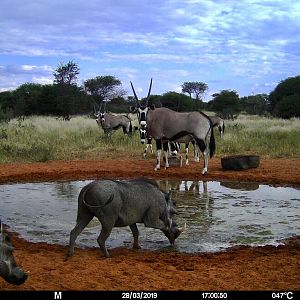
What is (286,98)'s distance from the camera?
4919cm

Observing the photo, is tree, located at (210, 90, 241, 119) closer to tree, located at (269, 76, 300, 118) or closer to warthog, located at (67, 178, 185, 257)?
tree, located at (269, 76, 300, 118)

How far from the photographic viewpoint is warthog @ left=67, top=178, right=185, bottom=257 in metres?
7.29

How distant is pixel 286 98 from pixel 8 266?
46451mm

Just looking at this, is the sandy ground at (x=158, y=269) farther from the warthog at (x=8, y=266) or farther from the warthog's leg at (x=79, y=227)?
the warthog at (x=8, y=266)

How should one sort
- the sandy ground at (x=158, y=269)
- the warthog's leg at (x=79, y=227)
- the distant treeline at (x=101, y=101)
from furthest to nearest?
the distant treeline at (x=101, y=101)
the warthog's leg at (x=79, y=227)
the sandy ground at (x=158, y=269)

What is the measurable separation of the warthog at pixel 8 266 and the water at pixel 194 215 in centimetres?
292

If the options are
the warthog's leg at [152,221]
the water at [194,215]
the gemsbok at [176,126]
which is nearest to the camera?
the warthog's leg at [152,221]

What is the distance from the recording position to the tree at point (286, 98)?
47438mm

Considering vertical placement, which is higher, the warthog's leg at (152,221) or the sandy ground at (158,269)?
the warthog's leg at (152,221)

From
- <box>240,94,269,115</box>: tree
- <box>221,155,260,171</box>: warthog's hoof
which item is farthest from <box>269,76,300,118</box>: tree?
<box>221,155,260,171</box>: warthog's hoof

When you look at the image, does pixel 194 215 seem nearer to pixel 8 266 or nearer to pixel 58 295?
pixel 58 295

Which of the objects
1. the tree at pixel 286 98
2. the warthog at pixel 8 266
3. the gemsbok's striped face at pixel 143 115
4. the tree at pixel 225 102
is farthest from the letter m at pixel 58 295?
the tree at pixel 225 102

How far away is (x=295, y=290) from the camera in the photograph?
5.57 metres

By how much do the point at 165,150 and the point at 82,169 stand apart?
2.62 meters
